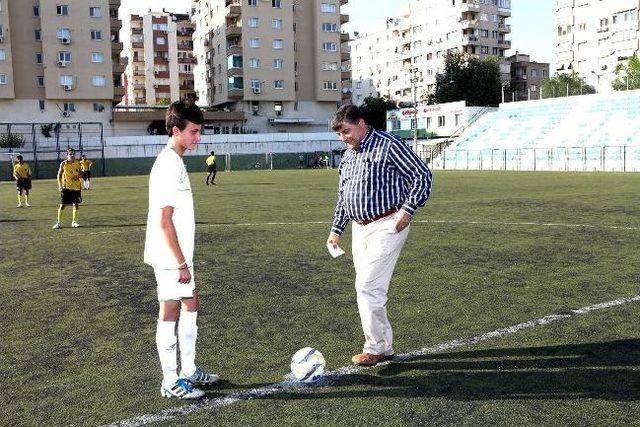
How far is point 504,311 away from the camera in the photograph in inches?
275

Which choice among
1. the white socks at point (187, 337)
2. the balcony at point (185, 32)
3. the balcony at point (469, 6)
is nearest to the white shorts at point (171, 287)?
the white socks at point (187, 337)

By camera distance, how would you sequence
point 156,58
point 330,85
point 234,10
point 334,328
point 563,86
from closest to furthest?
1. point 334,328
2. point 563,86
3. point 234,10
4. point 330,85
5. point 156,58

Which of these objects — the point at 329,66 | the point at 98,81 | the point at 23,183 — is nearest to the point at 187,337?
the point at 23,183

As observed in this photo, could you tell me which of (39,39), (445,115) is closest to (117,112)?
(39,39)

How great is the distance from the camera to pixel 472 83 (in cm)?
8519

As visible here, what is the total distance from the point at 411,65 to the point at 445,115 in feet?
182

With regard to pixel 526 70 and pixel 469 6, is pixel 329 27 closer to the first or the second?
pixel 469 6

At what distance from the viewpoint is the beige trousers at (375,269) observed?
5219 mm

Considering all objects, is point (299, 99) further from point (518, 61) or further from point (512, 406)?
point (512, 406)

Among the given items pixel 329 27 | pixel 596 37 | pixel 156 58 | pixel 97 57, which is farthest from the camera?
pixel 156 58

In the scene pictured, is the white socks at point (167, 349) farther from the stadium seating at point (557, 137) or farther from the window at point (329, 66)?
the window at point (329, 66)

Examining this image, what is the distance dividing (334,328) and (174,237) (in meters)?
2.51

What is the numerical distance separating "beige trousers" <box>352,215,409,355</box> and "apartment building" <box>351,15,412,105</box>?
387 feet

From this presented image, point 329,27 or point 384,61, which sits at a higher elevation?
point 384,61
